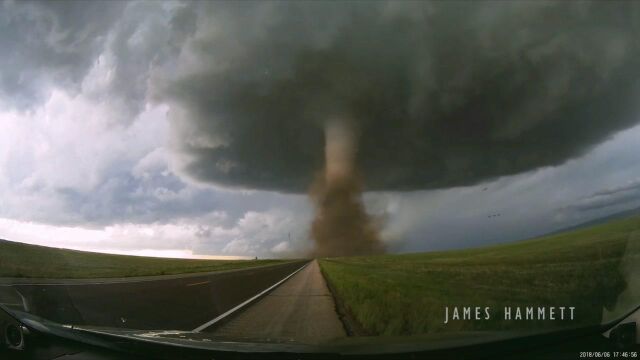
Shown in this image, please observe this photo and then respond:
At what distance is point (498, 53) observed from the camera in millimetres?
2725

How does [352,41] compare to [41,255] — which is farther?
[41,255]

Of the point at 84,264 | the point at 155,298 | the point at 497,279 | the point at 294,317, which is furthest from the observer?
the point at 84,264

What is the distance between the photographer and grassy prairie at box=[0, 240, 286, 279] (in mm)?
3328

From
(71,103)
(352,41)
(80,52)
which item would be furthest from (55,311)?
(352,41)

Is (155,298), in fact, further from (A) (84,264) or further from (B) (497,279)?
(B) (497,279)

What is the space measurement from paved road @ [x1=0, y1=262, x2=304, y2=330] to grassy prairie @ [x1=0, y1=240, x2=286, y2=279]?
0.06m

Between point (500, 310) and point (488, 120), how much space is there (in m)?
1.06

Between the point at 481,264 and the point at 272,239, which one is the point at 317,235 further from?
the point at 481,264

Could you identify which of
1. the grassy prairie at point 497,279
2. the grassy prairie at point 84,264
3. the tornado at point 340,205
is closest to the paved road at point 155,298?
the grassy prairie at point 84,264

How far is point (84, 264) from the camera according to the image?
12.5ft

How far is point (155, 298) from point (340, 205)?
4.65 feet

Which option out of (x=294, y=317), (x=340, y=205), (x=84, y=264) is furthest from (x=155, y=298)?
(x=340, y=205)

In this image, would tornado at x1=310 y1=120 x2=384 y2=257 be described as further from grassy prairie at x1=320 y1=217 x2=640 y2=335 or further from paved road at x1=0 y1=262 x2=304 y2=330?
paved road at x1=0 y1=262 x2=304 y2=330

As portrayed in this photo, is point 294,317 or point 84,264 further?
point 84,264
